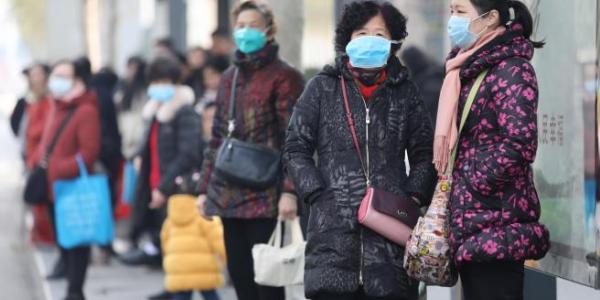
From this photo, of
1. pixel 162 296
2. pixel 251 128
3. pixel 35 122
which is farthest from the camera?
pixel 35 122

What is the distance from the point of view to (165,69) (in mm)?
9391

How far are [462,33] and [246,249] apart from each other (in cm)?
206

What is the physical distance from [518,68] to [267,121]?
6.49 ft

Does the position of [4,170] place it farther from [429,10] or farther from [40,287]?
[429,10]

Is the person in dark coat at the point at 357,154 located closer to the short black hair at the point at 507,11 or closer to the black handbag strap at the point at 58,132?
the short black hair at the point at 507,11

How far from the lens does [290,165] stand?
535 cm

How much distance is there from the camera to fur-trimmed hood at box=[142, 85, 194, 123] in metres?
9.17

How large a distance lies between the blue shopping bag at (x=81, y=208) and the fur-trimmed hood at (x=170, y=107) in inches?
22.5

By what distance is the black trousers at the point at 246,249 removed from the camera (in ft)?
21.2

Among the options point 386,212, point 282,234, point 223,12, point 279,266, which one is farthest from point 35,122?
point 386,212

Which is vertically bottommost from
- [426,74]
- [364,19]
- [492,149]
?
[492,149]

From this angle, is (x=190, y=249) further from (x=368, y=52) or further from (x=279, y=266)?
(x=368, y=52)

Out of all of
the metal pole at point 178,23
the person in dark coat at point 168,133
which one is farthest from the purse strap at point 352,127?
the metal pole at point 178,23

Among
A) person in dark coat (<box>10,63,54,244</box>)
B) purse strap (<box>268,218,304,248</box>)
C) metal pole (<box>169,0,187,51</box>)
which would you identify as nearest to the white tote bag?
purse strap (<box>268,218,304,248</box>)
